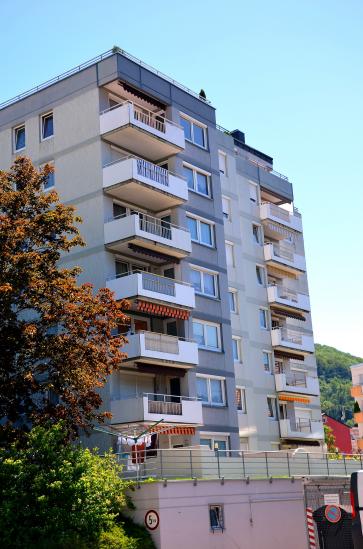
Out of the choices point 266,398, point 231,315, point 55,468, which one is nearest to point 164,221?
point 231,315

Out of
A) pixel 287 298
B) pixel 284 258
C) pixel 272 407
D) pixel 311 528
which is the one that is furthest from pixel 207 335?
pixel 311 528

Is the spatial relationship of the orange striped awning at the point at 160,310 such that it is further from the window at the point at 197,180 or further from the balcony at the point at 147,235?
the window at the point at 197,180

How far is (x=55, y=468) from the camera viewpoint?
81.3 ft

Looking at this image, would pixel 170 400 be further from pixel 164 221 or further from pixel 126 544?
pixel 126 544

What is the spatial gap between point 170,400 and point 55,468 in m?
14.0

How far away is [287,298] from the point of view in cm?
5247

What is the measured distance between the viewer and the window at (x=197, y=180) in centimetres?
4281

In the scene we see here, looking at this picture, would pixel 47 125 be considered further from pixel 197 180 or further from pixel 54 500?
pixel 54 500

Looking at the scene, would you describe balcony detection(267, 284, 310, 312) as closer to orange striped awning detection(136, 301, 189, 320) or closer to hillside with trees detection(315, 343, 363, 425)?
orange striped awning detection(136, 301, 189, 320)

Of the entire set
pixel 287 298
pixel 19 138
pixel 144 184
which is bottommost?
pixel 287 298

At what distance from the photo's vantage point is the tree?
27.5 metres

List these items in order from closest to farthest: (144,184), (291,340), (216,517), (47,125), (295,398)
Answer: (216,517) → (144,184) → (47,125) → (295,398) → (291,340)

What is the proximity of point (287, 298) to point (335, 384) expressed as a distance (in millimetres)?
125720

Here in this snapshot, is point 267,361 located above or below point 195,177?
below
